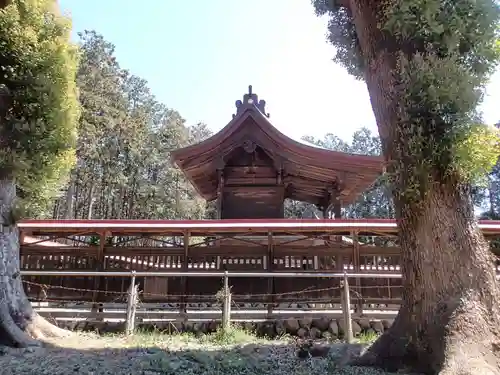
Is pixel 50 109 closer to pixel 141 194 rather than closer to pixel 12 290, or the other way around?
pixel 12 290

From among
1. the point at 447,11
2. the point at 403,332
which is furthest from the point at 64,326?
the point at 447,11

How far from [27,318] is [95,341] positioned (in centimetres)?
97

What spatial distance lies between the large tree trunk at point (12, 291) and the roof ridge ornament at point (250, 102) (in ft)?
21.8

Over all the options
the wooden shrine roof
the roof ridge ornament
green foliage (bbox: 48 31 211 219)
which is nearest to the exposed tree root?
the wooden shrine roof

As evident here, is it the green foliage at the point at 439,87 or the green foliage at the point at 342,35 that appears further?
the green foliage at the point at 342,35

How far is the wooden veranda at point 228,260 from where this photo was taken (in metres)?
8.43

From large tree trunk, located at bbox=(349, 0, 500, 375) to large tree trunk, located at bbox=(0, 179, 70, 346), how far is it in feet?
13.6

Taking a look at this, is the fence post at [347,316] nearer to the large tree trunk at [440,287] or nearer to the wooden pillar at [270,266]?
the wooden pillar at [270,266]

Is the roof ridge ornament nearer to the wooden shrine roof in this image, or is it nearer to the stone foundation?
the wooden shrine roof

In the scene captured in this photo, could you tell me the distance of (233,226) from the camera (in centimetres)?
862

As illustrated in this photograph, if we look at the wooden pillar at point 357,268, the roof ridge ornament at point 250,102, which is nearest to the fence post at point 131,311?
the wooden pillar at point 357,268

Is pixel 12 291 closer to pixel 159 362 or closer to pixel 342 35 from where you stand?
pixel 159 362

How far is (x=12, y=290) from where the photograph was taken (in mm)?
5328

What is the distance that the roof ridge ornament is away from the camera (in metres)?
11.2
